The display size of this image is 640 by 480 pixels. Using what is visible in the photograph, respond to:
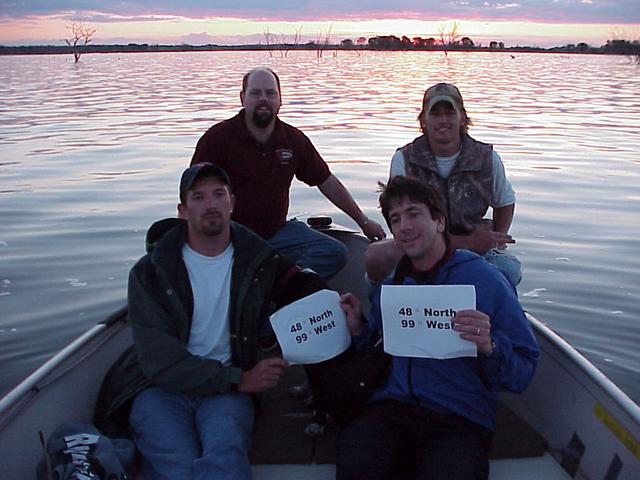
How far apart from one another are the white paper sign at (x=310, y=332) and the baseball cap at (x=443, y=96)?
1.63 metres

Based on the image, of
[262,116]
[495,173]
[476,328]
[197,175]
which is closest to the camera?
[476,328]

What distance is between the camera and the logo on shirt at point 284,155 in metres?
5.34

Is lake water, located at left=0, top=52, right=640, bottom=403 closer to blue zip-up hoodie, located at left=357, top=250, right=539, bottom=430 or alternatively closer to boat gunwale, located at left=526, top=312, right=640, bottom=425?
boat gunwale, located at left=526, top=312, right=640, bottom=425

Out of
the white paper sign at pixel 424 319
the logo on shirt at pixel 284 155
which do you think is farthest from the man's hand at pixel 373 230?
the white paper sign at pixel 424 319

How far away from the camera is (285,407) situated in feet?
13.6

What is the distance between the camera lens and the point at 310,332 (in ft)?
11.7

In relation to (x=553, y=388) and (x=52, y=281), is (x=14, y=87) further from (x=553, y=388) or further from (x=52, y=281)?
(x=553, y=388)

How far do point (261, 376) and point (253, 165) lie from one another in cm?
219

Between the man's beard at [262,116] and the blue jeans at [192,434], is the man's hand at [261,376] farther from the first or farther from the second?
the man's beard at [262,116]

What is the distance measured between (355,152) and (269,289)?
40.5 feet

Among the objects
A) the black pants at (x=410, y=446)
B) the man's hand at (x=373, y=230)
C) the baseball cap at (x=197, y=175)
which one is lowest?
the black pants at (x=410, y=446)

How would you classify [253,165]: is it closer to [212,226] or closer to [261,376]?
[212,226]

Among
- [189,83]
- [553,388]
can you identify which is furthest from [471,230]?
[189,83]

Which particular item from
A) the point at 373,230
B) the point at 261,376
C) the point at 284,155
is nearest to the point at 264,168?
the point at 284,155
